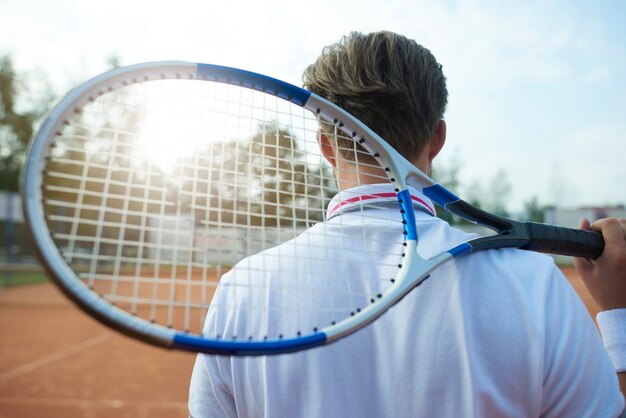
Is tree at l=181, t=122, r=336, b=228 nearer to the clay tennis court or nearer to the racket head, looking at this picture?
the racket head

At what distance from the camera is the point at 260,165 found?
1166 millimetres

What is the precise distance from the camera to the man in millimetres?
866

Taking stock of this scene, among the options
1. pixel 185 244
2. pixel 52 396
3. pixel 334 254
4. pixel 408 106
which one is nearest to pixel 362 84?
pixel 408 106

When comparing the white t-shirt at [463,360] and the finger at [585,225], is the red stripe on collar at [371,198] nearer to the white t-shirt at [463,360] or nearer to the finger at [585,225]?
the white t-shirt at [463,360]

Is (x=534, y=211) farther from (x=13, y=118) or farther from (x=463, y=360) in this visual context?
(x=13, y=118)

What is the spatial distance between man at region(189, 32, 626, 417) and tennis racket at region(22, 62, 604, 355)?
0.02 meters

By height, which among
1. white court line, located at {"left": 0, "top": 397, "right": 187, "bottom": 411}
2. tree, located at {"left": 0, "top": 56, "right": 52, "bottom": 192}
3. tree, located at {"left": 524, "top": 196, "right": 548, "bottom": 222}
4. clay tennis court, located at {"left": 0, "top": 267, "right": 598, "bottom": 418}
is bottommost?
white court line, located at {"left": 0, "top": 397, "right": 187, "bottom": 411}

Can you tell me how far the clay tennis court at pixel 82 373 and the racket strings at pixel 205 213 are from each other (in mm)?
3574

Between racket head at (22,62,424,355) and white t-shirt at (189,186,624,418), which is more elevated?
racket head at (22,62,424,355)

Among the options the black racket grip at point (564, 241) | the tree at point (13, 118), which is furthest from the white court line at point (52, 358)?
the tree at point (13, 118)

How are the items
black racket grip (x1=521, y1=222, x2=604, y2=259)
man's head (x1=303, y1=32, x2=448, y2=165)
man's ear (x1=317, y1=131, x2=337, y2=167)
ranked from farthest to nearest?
black racket grip (x1=521, y1=222, x2=604, y2=259)
man's ear (x1=317, y1=131, x2=337, y2=167)
man's head (x1=303, y1=32, x2=448, y2=165)

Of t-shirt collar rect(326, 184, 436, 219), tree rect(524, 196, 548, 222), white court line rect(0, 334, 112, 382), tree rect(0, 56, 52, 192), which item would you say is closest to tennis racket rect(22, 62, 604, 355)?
t-shirt collar rect(326, 184, 436, 219)

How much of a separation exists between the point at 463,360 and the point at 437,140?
1.53 feet

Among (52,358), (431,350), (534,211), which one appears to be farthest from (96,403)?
(534,211)
